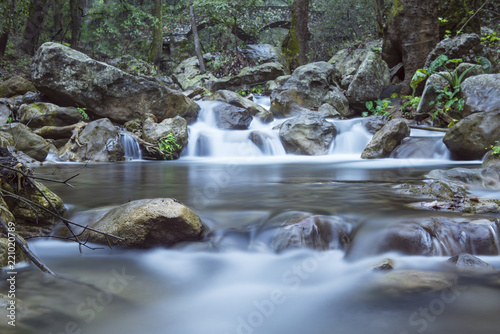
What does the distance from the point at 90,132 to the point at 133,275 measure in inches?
322

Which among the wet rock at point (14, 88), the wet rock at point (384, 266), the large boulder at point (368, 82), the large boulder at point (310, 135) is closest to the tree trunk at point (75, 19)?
the wet rock at point (14, 88)

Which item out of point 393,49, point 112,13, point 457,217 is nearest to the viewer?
point 457,217

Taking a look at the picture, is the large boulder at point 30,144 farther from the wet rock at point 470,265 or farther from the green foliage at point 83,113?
the wet rock at point 470,265

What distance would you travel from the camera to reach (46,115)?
10875 mm

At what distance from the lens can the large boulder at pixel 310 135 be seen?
35.2 ft

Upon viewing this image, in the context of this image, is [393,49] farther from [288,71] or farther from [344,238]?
[344,238]

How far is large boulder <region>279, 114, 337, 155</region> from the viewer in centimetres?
1072

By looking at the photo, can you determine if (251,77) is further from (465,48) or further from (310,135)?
(465,48)

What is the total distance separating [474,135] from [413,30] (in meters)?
6.78

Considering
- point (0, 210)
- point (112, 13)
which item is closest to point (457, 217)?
point (0, 210)

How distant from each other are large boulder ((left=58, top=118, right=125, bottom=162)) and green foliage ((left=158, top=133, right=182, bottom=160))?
3.61 feet

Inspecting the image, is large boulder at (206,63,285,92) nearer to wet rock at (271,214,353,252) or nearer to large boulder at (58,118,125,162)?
large boulder at (58,118,125,162)

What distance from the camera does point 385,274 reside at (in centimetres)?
270

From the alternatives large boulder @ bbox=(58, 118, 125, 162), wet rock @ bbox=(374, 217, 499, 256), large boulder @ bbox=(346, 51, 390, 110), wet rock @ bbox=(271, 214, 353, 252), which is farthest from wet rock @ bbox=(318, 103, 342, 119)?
wet rock @ bbox=(374, 217, 499, 256)
